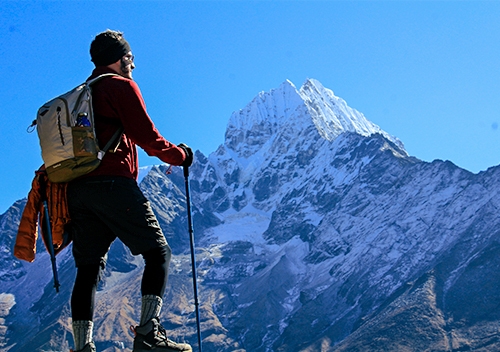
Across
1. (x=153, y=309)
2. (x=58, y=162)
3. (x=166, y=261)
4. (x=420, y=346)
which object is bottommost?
(x=153, y=309)

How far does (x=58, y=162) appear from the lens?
6.15 m

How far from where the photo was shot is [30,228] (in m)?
6.45

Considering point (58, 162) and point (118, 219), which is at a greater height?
point (58, 162)

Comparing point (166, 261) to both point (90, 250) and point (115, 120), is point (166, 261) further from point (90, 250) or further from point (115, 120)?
point (115, 120)

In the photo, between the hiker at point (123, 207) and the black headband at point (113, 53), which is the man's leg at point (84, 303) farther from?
the black headband at point (113, 53)

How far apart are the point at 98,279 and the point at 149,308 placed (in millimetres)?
823

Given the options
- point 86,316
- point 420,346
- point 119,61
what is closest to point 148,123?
point 119,61

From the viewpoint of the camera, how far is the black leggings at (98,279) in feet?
20.6

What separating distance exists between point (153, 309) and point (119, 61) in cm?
223

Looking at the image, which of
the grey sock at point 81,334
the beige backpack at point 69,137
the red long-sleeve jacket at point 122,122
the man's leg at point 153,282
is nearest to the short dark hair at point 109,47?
the red long-sleeve jacket at point 122,122

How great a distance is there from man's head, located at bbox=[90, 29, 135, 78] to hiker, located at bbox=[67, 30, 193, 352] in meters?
0.17

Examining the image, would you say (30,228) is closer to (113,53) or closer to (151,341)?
(151,341)

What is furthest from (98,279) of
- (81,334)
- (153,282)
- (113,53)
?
(113,53)

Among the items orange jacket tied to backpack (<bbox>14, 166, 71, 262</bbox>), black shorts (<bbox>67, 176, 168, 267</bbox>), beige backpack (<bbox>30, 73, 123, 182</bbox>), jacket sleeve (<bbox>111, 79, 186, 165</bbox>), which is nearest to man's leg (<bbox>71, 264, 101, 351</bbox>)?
orange jacket tied to backpack (<bbox>14, 166, 71, 262</bbox>)
